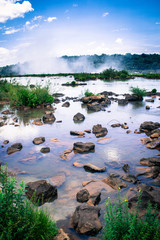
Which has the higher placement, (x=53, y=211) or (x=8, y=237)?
(x=8, y=237)

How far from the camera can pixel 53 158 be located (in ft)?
15.5

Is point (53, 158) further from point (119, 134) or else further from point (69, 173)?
point (119, 134)

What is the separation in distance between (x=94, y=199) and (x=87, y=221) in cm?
58

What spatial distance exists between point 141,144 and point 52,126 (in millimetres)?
3445

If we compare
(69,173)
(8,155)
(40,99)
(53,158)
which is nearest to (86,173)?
(69,173)

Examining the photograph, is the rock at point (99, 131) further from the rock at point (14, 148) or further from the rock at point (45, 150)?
the rock at point (14, 148)

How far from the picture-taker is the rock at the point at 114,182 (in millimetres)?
3500

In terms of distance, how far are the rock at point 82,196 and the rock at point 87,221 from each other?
38 centimetres

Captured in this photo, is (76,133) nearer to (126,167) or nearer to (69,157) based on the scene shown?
→ (69,157)

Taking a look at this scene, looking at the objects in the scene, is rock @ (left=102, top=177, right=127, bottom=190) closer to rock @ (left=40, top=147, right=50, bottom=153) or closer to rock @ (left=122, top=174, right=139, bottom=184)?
rock @ (left=122, top=174, right=139, bottom=184)

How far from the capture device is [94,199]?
10.2ft

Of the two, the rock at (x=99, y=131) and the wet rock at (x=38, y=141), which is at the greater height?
the rock at (x=99, y=131)

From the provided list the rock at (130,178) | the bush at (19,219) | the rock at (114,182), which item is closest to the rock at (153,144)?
the rock at (130,178)

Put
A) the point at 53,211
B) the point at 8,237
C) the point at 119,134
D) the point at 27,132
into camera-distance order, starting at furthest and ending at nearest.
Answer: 1. the point at 27,132
2. the point at 119,134
3. the point at 53,211
4. the point at 8,237
